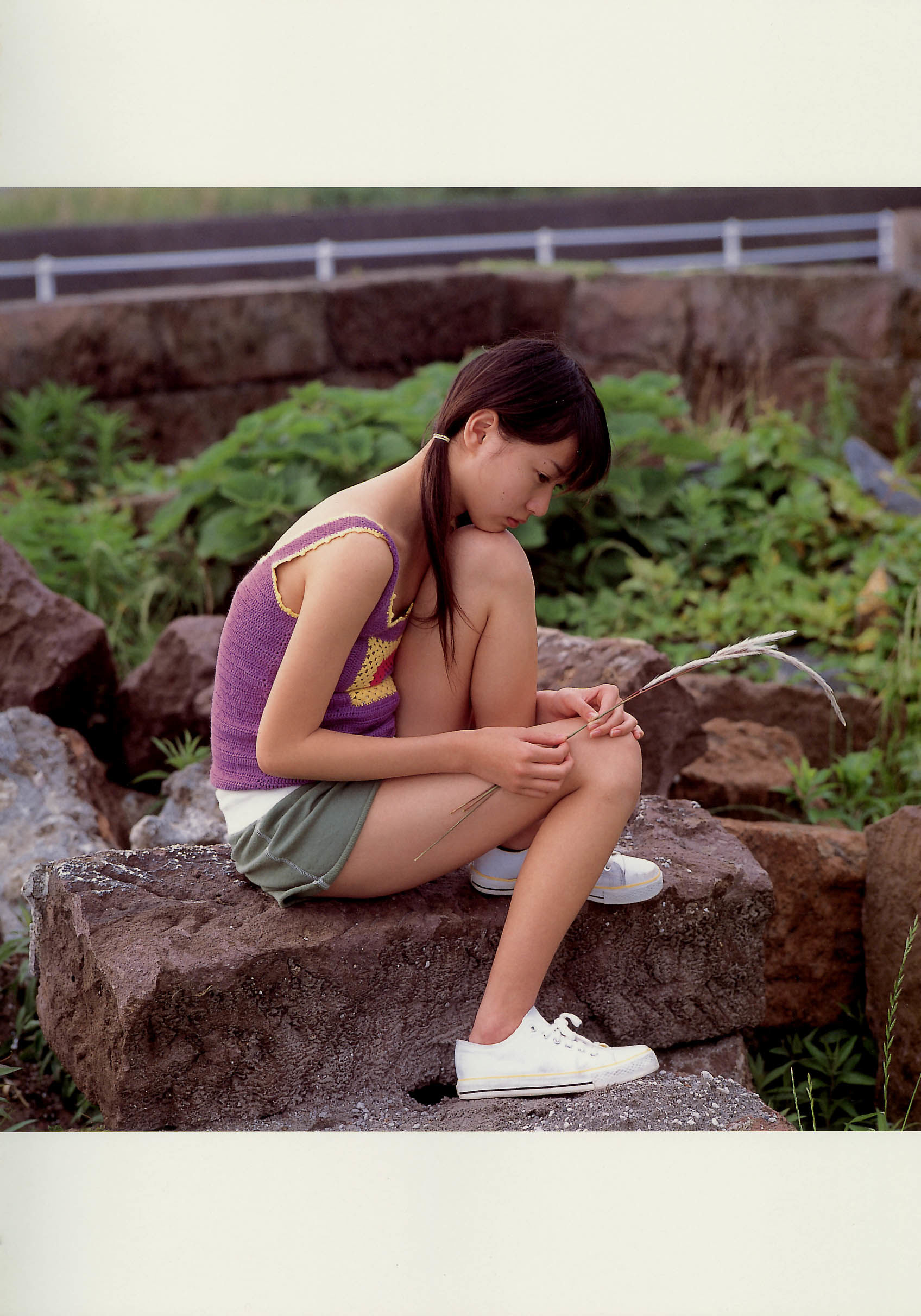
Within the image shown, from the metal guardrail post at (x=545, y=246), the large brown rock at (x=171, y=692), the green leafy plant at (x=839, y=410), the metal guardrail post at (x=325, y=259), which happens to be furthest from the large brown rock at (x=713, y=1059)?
the metal guardrail post at (x=545, y=246)

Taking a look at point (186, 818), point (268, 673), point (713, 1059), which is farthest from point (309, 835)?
point (186, 818)

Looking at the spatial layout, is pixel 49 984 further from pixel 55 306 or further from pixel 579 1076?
pixel 55 306

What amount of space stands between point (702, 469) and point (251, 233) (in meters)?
4.45

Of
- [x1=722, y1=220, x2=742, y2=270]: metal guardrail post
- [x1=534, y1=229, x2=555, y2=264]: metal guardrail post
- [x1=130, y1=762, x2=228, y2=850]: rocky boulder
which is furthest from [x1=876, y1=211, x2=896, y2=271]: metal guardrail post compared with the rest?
[x1=130, y1=762, x2=228, y2=850]: rocky boulder

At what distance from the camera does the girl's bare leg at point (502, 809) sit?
1.85 meters

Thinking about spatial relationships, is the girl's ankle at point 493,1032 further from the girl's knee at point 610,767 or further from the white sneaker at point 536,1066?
the girl's knee at point 610,767

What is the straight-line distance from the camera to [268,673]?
1925 mm

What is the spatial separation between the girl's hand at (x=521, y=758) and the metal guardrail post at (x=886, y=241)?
514 cm

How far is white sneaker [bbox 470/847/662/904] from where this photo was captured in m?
2.02

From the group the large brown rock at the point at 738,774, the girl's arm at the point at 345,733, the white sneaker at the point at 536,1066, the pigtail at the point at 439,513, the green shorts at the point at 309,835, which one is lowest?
the white sneaker at the point at 536,1066

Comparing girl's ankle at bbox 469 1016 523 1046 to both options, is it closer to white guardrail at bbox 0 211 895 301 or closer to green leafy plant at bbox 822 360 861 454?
green leafy plant at bbox 822 360 861 454

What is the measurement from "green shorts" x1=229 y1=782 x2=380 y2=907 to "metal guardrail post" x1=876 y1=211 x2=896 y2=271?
17.3ft

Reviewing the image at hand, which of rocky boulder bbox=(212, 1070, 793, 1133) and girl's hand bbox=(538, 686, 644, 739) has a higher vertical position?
girl's hand bbox=(538, 686, 644, 739)
